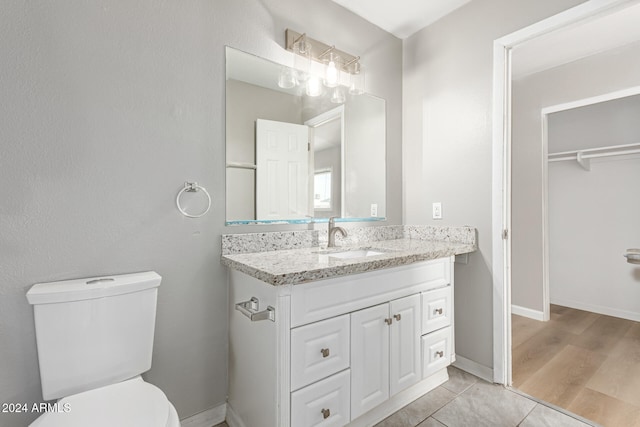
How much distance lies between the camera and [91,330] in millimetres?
1058

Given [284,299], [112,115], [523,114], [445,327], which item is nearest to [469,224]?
[445,327]

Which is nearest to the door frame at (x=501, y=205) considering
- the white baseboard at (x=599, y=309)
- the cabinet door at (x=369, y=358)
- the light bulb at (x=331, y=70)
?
the cabinet door at (x=369, y=358)

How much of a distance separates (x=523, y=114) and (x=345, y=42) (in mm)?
2080

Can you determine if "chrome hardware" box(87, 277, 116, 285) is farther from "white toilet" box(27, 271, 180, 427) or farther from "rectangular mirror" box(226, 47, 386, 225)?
"rectangular mirror" box(226, 47, 386, 225)

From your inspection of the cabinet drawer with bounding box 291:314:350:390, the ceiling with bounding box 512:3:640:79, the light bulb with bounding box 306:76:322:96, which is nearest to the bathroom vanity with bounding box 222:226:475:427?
the cabinet drawer with bounding box 291:314:350:390

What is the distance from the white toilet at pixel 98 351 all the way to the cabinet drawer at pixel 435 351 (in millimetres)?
1269

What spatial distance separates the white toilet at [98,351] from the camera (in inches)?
36.0

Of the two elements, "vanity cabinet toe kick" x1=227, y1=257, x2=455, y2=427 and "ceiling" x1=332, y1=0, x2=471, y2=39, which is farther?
"ceiling" x1=332, y1=0, x2=471, y2=39

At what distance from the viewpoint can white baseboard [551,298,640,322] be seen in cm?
273

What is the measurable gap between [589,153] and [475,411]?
8.87 feet

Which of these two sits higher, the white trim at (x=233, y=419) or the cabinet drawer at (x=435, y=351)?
the cabinet drawer at (x=435, y=351)

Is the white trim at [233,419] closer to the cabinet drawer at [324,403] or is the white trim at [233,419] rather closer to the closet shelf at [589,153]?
the cabinet drawer at [324,403]

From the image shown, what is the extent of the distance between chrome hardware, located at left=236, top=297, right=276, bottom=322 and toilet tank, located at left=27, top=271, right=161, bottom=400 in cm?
36

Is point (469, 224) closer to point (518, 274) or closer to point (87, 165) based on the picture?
point (518, 274)
